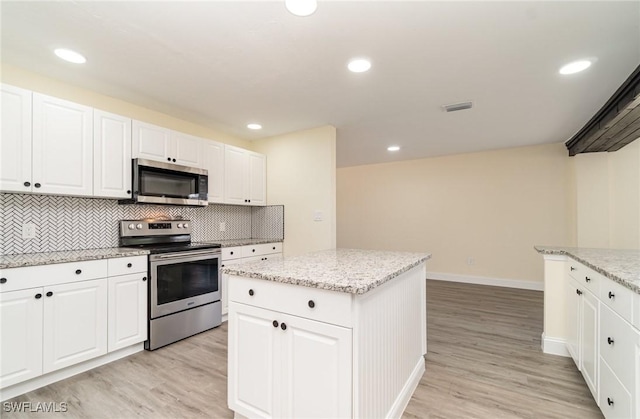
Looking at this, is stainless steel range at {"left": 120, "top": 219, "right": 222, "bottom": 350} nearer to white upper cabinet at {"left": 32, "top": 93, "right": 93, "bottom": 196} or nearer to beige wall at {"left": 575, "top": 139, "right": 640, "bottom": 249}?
white upper cabinet at {"left": 32, "top": 93, "right": 93, "bottom": 196}

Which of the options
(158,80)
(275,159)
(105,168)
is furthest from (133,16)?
(275,159)

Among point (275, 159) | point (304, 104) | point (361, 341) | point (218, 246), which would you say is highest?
point (304, 104)

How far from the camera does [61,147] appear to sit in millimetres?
2305

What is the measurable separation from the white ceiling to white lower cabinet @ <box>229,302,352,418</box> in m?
1.66

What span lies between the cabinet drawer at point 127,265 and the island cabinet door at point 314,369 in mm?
1746

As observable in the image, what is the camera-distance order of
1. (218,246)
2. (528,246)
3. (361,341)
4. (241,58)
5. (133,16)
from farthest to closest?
(528,246) → (218,246) → (241,58) → (133,16) → (361,341)

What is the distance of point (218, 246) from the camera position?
3.19 meters

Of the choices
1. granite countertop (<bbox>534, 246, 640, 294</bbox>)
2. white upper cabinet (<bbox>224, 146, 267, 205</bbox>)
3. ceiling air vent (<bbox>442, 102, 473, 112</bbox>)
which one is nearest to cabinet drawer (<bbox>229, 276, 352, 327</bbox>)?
granite countertop (<bbox>534, 246, 640, 294</bbox>)

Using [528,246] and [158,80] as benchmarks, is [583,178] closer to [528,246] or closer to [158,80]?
[528,246]

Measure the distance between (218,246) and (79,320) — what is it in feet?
4.22

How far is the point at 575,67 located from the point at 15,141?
13.5 ft

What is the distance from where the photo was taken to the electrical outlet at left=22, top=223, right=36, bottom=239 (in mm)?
2318

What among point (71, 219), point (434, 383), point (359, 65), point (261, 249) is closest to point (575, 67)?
point (359, 65)

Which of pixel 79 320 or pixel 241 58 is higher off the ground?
pixel 241 58
